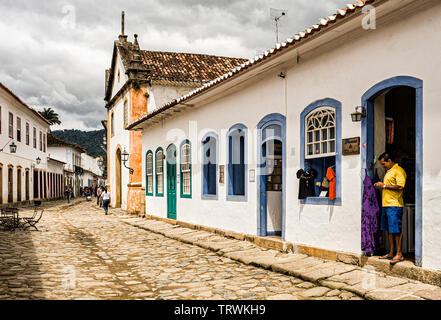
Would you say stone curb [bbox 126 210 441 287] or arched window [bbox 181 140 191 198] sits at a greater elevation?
arched window [bbox 181 140 191 198]

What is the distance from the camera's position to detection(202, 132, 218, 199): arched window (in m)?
11.8

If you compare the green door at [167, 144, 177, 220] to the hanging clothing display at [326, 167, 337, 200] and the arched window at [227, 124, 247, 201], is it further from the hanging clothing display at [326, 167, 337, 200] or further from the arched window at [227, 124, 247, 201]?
the hanging clothing display at [326, 167, 337, 200]

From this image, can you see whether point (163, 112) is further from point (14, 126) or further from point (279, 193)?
point (14, 126)

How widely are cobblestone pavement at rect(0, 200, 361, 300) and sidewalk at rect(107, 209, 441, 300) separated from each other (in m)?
0.14

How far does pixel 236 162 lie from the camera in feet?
34.7

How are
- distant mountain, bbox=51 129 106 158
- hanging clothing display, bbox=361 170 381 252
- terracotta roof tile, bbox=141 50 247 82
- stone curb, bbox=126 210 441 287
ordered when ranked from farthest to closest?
distant mountain, bbox=51 129 106 158 → terracotta roof tile, bbox=141 50 247 82 → hanging clothing display, bbox=361 170 381 252 → stone curb, bbox=126 210 441 287

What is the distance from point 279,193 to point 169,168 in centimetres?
622

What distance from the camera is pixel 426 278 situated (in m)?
5.29

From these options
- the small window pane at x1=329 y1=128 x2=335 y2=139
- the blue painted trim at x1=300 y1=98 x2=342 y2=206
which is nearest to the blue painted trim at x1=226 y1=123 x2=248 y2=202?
the blue painted trim at x1=300 y1=98 x2=342 y2=206

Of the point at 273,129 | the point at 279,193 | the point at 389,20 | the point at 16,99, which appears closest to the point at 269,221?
the point at 279,193

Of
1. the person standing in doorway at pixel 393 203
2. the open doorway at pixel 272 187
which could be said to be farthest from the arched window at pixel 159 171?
the person standing in doorway at pixel 393 203

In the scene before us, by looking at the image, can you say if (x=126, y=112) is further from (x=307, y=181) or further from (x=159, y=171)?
(x=307, y=181)

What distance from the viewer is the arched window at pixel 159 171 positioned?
51.3 ft

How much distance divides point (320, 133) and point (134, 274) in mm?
3891
